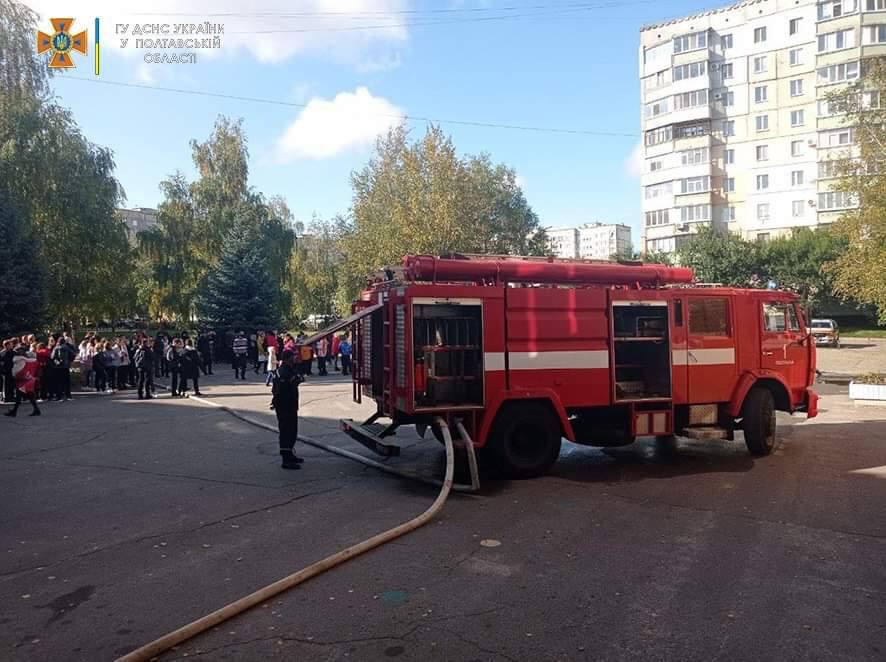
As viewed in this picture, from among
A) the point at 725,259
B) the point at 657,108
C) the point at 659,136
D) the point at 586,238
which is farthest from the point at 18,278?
the point at 586,238

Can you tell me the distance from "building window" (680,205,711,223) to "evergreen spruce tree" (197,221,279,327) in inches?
1515

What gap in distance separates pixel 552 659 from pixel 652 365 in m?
6.37

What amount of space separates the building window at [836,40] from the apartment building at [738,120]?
3.0 inches

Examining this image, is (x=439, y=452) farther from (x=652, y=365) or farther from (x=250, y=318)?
(x=250, y=318)

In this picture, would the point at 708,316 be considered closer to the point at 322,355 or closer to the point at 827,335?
the point at 322,355

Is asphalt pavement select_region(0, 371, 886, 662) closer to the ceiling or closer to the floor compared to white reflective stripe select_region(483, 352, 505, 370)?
→ closer to the floor

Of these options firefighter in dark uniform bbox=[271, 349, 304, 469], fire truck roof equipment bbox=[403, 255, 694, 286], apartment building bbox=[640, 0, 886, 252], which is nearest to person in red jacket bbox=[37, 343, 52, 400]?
firefighter in dark uniform bbox=[271, 349, 304, 469]

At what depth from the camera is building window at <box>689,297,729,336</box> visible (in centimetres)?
997

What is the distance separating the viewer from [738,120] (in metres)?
57.5

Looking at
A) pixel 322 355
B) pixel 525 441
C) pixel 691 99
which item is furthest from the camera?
pixel 691 99

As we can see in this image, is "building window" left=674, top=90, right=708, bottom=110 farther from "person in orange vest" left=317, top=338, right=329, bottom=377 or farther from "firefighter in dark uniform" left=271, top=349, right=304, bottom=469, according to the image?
"firefighter in dark uniform" left=271, top=349, right=304, bottom=469

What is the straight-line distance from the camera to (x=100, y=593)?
5.14 metres

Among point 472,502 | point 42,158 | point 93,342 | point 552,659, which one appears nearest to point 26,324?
point 93,342

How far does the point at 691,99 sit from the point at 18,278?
170 feet
